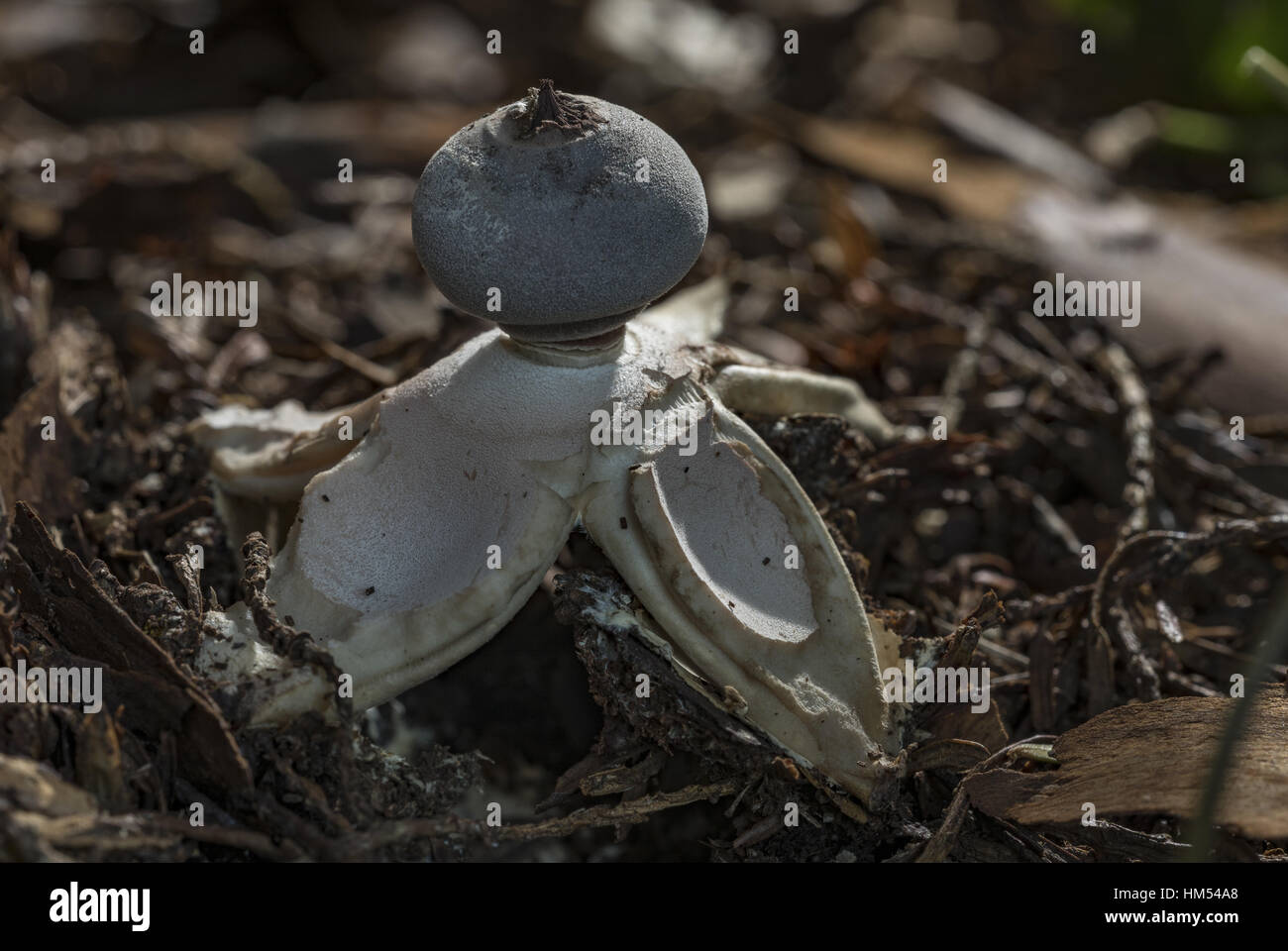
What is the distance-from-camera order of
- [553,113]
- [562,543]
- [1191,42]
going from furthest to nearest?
1. [1191,42]
2. [562,543]
3. [553,113]

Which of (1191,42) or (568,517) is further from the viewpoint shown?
(1191,42)

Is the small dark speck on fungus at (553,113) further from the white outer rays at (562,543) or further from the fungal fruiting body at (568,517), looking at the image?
the white outer rays at (562,543)

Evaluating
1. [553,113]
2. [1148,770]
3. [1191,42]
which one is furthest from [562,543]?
[1191,42]

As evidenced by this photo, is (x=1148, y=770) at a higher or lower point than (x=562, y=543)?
lower

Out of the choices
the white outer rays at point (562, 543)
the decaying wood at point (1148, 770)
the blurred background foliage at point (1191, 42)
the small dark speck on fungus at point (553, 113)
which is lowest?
the decaying wood at point (1148, 770)

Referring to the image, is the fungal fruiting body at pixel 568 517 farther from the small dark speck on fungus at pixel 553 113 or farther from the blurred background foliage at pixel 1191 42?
the blurred background foliage at pixel 1191 42

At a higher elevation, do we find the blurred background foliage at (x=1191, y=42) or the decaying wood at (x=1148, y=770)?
the blurred background foliage at (x=1191, y=42)

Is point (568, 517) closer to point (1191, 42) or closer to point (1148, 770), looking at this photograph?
point (1148, 770)

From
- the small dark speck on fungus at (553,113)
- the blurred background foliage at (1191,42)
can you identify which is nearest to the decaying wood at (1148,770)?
the small dark speck on fungus at (553,113)

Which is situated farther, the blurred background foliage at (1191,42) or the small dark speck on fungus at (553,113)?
the blurred background foliage at (1191,42)
